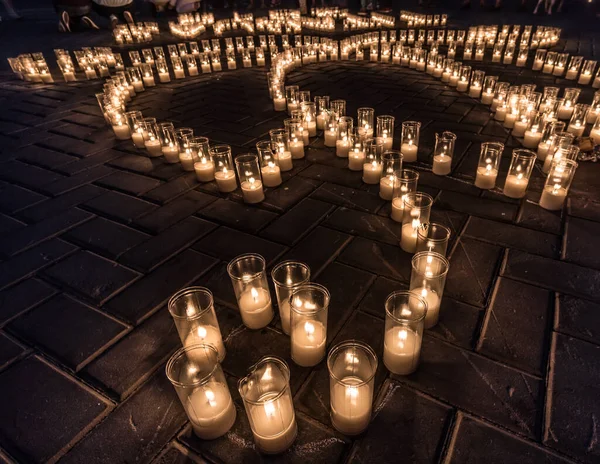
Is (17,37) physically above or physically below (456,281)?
above

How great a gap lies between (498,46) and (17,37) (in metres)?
15.6

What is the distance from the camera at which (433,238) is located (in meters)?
2.41

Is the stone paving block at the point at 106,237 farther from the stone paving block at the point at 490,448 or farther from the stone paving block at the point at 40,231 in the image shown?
the stone paving block at the point at 490,448

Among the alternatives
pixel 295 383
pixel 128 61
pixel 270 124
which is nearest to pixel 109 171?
pixel 270 124

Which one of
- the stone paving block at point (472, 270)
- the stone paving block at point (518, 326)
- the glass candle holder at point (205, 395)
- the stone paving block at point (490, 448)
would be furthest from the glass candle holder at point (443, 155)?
the glass candle holder at point (205, 395)

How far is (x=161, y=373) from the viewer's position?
1.98 meters

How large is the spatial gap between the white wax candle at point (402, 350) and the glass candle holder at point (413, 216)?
946mm

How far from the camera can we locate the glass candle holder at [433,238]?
2.24m

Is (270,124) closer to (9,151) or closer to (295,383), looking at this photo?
(9,151)

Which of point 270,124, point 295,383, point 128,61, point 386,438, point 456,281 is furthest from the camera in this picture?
point 128,61

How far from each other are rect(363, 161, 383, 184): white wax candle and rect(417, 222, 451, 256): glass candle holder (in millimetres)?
1248

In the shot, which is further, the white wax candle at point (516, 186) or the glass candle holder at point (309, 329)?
the white wax candle at point (516, 186)

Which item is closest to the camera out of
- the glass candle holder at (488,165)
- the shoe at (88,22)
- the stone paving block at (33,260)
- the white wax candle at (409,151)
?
the stone paving block at (33,260)

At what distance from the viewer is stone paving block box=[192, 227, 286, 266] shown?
2836mm
